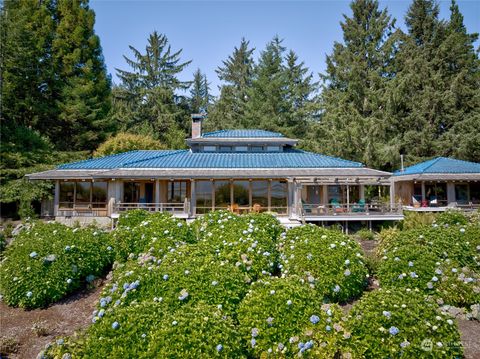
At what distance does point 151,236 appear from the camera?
8.11m

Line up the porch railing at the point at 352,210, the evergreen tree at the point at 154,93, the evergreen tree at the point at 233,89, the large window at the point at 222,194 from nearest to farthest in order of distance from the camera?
the porch railing at the point at 352,210
the large window at the point at 222,194
the evergreen tree at the point at 154,93
the evergreen tree at the point at 233,89

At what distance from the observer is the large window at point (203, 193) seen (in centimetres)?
1842

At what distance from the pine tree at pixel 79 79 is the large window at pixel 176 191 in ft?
53.6

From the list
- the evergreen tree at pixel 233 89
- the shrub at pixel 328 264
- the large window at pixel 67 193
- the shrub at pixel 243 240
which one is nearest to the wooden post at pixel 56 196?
the large window at pixel 67 193

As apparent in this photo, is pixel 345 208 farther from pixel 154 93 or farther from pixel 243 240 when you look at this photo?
pixel 154 93

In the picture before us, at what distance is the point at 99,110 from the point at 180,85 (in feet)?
47.0

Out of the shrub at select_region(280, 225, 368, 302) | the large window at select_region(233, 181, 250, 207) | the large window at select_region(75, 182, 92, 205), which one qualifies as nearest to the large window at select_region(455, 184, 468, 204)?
the large window at select_region(233, 181, 250, 207)

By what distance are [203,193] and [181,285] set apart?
12814 millimetres

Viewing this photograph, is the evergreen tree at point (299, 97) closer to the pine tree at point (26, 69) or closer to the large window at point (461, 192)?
the large window at point (461, 192)

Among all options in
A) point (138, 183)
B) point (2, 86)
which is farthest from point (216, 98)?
point (138, 183)

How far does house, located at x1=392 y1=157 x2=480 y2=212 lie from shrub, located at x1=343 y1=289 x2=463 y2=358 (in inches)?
675

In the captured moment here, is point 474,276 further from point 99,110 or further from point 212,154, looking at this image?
point 99,110

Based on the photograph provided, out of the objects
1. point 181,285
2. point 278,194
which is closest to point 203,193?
point 278,194

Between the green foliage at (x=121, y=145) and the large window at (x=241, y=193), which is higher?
the green foliage at (x=121, y=145)
